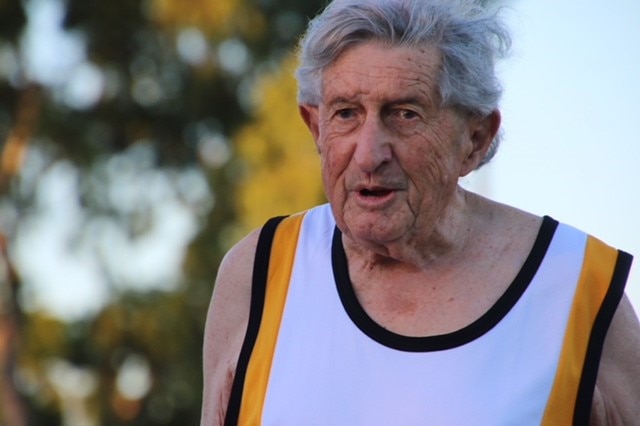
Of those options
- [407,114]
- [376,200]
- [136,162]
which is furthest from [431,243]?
[136,162]

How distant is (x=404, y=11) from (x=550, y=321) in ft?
2.47

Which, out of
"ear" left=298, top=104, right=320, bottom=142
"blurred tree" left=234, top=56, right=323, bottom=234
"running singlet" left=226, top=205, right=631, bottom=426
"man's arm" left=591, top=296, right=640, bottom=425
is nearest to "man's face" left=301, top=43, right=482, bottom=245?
"ear" left=298, top=104, right=320, bottom=142

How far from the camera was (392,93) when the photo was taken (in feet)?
9.05

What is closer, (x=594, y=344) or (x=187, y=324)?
(x=594, y=344)

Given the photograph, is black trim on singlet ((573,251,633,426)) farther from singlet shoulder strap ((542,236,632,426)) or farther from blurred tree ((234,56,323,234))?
blurred tree ((234,56,323,234))

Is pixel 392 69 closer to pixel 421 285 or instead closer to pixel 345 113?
pixel 345 113

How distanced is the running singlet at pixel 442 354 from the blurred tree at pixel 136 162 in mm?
9378

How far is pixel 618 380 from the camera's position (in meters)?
2.75

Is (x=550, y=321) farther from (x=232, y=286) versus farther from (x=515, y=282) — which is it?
(x=232, y=286)

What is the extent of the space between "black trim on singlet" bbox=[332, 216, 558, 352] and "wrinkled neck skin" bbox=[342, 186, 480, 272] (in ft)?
0.25

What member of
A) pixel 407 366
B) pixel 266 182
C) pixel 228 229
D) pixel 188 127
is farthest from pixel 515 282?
pixel 188 127

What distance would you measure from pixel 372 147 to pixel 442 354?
18.8 inches

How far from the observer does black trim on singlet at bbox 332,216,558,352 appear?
9.15 ft

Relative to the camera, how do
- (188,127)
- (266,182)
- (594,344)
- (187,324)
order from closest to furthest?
(594,344) → (266,182) → (187,324) → (188,127)
